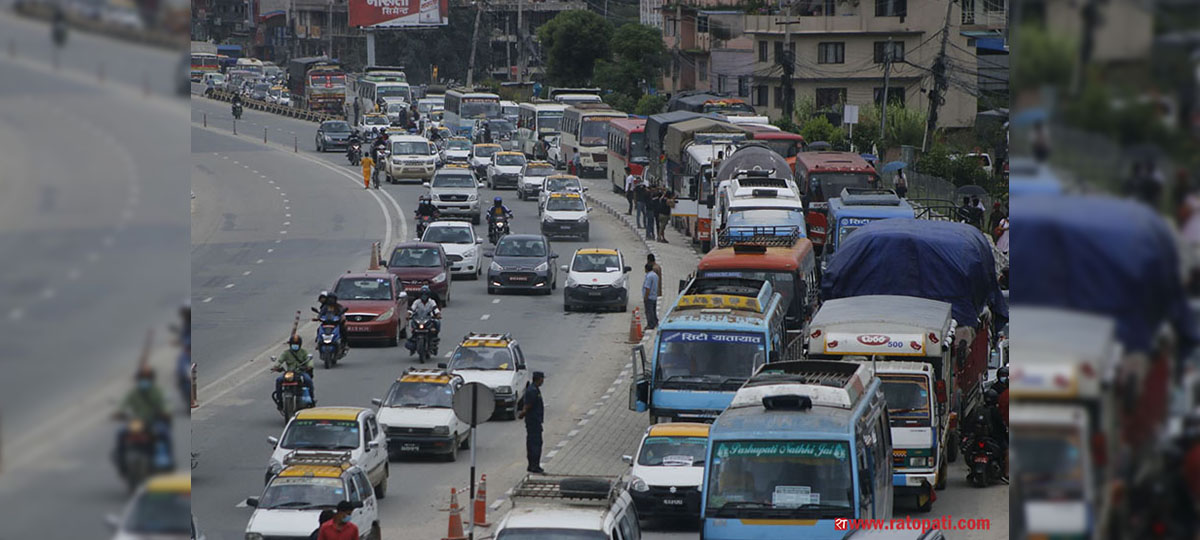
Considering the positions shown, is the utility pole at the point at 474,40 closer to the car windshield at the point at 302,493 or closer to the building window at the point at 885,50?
the building window at the point at 885,50

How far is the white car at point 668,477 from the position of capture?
59.3ft

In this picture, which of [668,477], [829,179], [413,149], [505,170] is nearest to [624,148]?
[505,170]

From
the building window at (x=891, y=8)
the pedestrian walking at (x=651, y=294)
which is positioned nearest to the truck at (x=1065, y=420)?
the pedestrian walking at (x=651, y=294)

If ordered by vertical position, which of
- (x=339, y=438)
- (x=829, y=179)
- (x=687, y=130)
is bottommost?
(x=339, y=438)

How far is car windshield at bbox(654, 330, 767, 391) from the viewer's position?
22328 mm

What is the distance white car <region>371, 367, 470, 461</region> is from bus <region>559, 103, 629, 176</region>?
140ft

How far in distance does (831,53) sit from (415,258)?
141 ft

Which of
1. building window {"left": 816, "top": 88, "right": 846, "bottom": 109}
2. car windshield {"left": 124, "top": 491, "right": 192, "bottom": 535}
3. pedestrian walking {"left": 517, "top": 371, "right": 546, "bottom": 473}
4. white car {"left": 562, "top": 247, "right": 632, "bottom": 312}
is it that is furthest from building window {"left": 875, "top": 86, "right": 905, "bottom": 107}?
car windshield {"left": 124, "top": 491, "right": 192, "bottom": 535}

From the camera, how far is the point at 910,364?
19.4 meters

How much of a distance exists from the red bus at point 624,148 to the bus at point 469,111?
53.1 feet

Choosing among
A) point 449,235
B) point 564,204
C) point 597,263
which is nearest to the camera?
point 597,263

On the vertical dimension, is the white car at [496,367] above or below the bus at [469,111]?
below

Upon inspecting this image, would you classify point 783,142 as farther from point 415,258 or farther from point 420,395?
point 420,395

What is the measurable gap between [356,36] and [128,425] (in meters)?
129
